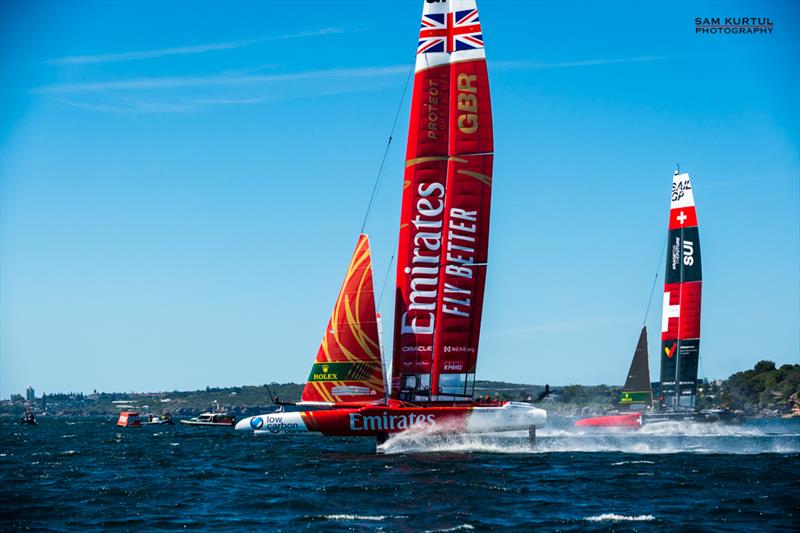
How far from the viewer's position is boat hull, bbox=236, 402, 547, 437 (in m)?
37.0

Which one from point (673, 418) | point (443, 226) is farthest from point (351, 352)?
point (673, 418)

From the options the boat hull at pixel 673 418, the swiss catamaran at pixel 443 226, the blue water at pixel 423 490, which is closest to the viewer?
the blue water at pixel 423 490

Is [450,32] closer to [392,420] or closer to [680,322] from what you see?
[392,420]

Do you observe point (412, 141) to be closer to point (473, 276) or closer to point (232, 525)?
point (473, 276)

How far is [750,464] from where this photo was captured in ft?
113

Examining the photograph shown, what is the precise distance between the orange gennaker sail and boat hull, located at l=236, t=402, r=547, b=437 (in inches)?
39.4

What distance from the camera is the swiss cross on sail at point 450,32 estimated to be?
40531mm

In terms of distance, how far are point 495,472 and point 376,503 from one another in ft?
25.1

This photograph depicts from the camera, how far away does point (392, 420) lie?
37.2 meters

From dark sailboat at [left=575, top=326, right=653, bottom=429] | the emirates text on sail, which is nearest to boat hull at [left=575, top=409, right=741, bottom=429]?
dark sailboat at [left=575, top=326, right=653, bottom=429]

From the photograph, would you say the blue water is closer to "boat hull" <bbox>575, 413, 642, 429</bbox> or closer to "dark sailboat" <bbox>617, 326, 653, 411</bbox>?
"boat hull" <bbox>575, 413, 642, 429</bbox>

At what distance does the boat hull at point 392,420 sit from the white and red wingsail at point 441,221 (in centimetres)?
252

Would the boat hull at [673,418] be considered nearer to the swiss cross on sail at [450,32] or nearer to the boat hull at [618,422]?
the boat hull at [618,422]

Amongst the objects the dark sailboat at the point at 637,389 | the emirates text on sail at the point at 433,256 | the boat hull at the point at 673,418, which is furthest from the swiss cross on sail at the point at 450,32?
the dark sailboat at the point at 637,389
